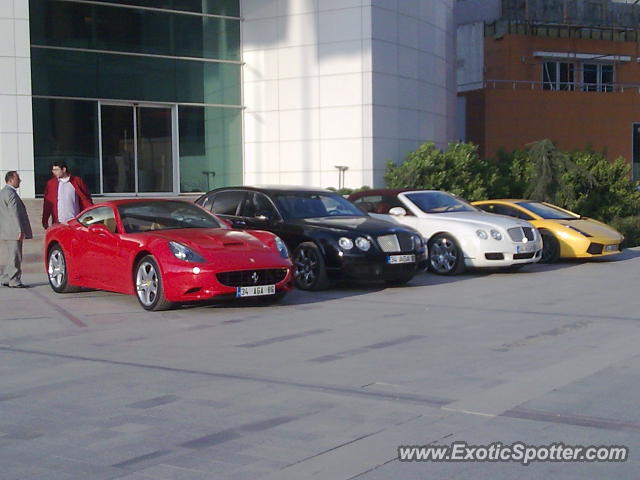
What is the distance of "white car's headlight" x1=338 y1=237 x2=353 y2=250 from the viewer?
1244 centimetres

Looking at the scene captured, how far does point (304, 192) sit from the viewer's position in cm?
1399

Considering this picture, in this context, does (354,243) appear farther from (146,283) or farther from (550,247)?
(550,247)

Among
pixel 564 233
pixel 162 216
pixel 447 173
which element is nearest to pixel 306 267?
pixel 162 216

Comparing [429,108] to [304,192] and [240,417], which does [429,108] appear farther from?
[240,417]

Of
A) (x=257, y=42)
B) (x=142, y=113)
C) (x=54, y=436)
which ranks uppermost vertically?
(x=257, y=42)

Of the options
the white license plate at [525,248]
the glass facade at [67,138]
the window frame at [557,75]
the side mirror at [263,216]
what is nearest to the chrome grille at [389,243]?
the side mirror at [263,216]

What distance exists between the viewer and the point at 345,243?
1247 cm

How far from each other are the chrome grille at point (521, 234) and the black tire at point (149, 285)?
6204 millimetres

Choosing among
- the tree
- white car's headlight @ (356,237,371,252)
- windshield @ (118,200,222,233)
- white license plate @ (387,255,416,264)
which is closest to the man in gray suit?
windshield @ (118,200,222,233)

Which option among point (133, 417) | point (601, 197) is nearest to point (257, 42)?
point (601, 197)

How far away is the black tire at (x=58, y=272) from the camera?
12.4m

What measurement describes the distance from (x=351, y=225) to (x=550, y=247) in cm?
514

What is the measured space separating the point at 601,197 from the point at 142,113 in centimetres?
1234

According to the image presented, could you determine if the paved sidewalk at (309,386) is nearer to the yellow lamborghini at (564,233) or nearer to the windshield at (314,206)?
the windshield at (314,206)
